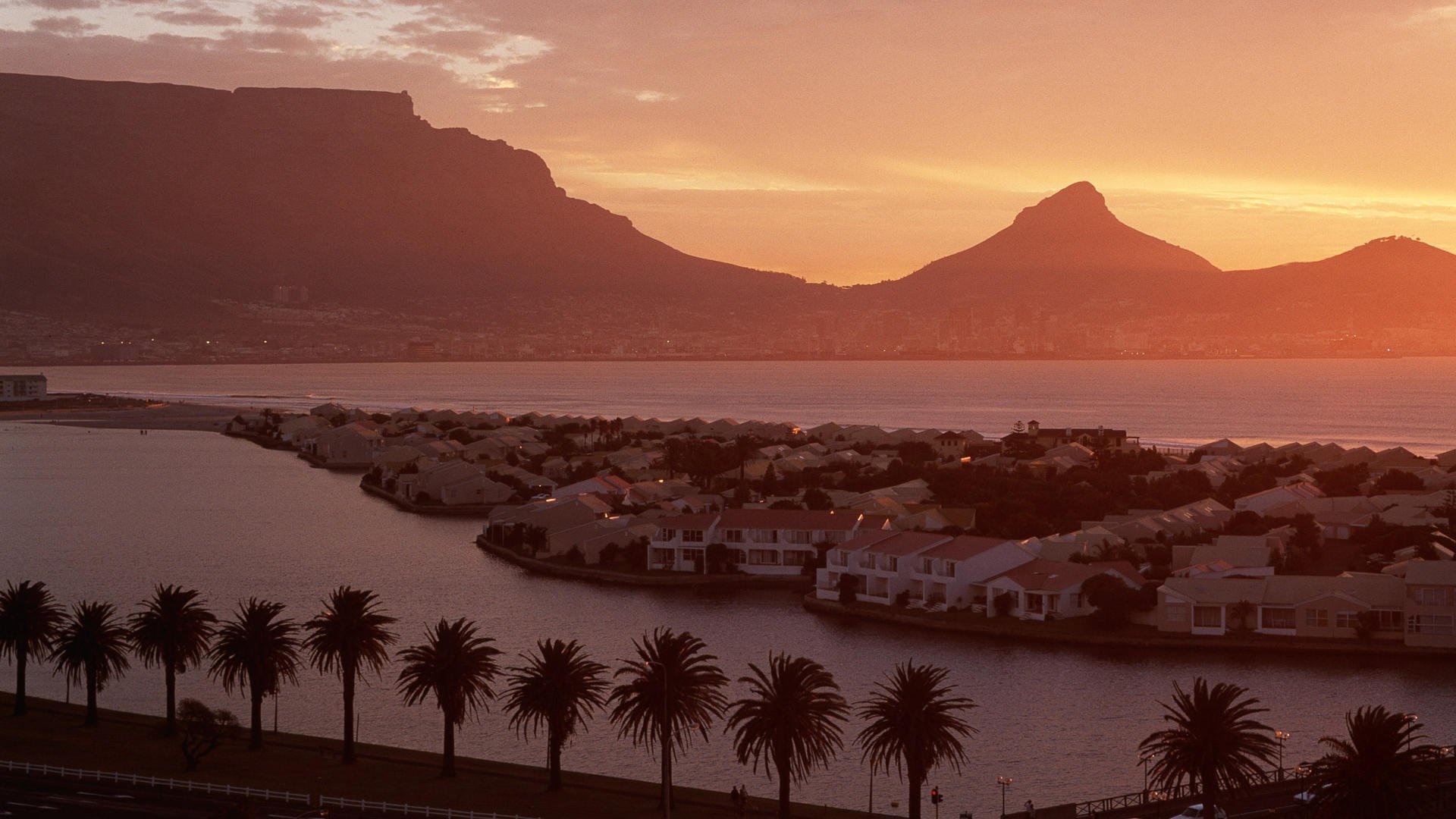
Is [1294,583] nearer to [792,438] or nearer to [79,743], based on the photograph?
[79,743]

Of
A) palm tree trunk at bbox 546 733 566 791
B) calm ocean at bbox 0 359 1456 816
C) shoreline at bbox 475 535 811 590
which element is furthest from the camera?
shoreline at bbox 475 535 811 590

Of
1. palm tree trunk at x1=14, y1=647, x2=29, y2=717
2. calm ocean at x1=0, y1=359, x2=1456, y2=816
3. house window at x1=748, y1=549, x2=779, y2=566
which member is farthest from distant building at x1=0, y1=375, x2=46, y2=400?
palm tree trunk at x1=14, y1=647, x2=29, y2=717

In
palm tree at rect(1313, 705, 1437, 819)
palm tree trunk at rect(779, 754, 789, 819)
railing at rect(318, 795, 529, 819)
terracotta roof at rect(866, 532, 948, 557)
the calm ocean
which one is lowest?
the calm ocean

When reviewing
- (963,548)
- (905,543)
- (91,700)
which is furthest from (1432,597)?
(91,700)

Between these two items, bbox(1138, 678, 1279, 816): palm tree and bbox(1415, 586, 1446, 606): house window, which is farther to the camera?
bbox(1415, 586, 1446, 606): house window

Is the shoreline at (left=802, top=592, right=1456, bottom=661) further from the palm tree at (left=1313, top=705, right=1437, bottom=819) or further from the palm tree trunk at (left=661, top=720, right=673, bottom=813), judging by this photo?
the palm tree at (left=1313, top=705, right=1437, bottom=819)

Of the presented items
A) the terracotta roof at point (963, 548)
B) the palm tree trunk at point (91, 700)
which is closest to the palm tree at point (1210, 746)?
the palm tree trunk at point (91, 700)

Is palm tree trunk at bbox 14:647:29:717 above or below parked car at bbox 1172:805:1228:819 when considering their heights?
below

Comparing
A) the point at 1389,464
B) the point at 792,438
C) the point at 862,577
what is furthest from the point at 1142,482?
the point at 792,438
